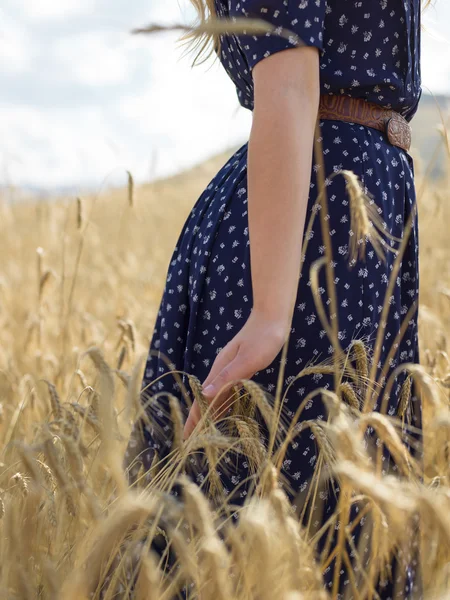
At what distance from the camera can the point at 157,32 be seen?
76 centimetres

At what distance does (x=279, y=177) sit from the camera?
0.83 meters

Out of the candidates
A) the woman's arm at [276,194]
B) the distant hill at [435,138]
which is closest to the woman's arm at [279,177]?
the woman's arm at [276,194]

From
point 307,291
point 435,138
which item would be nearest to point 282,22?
point 307,291

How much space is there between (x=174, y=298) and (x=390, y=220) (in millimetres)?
357

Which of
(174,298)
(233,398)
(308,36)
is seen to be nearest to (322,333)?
(233,398)

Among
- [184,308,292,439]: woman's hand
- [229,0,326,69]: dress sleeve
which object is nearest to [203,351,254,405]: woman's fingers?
[184,308,292,439]: woman's hand

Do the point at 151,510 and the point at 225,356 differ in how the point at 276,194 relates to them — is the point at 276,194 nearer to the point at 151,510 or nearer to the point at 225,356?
the point at 225,356

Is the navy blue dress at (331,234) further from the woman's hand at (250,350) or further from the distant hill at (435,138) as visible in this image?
the distant hill at (435,138)

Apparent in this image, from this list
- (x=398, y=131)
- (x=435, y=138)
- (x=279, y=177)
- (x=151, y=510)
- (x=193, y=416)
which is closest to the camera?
(x=151, y=510)

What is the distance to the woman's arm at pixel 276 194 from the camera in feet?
2.74

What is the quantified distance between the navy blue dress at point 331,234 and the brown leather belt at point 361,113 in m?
0.01

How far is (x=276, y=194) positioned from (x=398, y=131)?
0.33 meters

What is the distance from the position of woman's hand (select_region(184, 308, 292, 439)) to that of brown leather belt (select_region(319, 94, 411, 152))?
0.34 m

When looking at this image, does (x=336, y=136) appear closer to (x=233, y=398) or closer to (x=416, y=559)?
(x=233, y=398)
